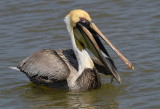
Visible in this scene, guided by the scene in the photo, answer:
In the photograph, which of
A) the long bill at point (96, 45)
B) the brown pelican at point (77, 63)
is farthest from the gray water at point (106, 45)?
the long bill at point (96, 45)

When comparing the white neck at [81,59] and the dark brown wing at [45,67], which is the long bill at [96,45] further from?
the dark brown wing at [45,67]

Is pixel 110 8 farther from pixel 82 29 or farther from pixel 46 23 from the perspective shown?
pixel 82 29

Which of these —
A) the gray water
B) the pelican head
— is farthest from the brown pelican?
the gray water

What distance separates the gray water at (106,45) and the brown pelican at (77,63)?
0.20 m

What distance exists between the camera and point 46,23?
→ 12.4 meters

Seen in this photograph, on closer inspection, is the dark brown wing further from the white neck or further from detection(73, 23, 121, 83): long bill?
detection(73, 23, 121, 83): long bill

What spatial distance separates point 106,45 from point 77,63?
1705mm

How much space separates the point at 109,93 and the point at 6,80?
1.98m

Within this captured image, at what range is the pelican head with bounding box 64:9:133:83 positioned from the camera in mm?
9070

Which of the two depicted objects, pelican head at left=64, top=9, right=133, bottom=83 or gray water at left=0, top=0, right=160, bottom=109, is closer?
gray water at left=0, top=0, right=160, bottom=109

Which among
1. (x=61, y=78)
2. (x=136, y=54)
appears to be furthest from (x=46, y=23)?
(x=61, y=78)

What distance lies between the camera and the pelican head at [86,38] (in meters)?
9.07

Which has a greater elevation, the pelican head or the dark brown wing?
the pelican head

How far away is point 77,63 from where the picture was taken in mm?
9617
